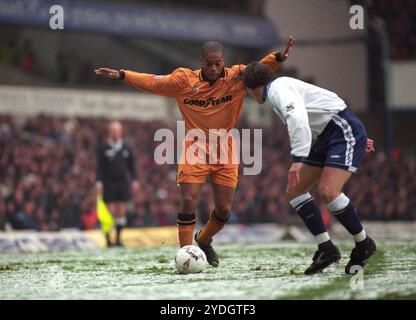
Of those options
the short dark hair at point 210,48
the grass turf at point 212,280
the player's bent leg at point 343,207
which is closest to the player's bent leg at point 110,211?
the grass turf at point 212,280

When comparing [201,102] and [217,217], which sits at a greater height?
[201,102]

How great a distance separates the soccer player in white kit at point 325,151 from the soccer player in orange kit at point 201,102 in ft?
1.86

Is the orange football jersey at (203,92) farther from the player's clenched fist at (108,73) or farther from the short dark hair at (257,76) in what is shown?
the short dark hair at (257,76)

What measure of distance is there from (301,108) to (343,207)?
1.06m

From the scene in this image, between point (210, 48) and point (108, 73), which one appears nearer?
point (210, 48)

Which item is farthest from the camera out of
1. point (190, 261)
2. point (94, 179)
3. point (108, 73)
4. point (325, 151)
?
point (94, 179)

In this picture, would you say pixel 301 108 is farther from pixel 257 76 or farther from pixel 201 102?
pixel 201 102

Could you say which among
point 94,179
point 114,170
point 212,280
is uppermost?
point 114,170

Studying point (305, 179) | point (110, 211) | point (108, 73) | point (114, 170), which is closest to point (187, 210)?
point (305, 179)

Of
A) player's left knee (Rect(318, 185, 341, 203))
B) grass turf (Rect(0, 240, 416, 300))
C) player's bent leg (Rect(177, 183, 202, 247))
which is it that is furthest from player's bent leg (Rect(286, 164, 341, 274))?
player's bent leg (Rect(177, 183, 202, 247))

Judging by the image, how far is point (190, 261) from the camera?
8.38 m

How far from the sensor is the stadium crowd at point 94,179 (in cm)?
1884

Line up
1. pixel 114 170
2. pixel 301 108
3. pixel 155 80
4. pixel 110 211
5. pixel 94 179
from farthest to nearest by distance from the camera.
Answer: pixel 94 179, pixel 110 211, pixel 114 170, pixel 155 80, pixel 301 108

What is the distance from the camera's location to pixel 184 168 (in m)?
8.93
